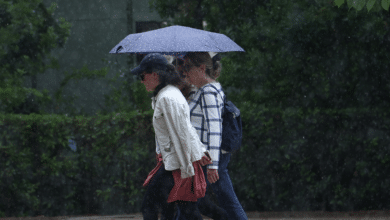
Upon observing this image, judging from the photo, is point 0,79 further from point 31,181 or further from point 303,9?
point 303,9

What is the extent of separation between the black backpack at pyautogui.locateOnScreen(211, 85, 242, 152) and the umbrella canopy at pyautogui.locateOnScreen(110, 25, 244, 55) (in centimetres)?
53

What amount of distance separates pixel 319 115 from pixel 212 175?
2.82 meters

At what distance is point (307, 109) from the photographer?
6656mm

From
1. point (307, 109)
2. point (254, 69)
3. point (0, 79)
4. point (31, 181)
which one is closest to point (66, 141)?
point (31, 181)

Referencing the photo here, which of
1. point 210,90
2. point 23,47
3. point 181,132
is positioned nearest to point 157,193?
point 181,132

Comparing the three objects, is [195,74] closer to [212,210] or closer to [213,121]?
[213,121]

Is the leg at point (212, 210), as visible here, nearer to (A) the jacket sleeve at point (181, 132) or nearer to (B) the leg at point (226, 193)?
(B) the leg at point (226, 193)

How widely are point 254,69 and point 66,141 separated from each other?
272 cm

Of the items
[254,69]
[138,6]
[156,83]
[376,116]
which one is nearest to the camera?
[156,83]

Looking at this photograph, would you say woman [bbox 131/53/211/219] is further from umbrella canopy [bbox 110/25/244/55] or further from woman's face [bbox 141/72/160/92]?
umbrella canopy [bbox 110/25/244/55]

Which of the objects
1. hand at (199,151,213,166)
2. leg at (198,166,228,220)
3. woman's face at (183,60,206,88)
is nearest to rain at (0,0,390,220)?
leg at (198,166,228,220)

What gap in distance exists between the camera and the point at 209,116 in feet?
13.4

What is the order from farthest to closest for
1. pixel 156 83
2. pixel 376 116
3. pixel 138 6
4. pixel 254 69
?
pixel 138 6 → pixel 254 69 → pixel 376 116 → pixel 156 83

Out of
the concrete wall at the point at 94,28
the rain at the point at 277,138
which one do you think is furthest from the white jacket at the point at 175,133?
the concrete wall at the point at 94,28
